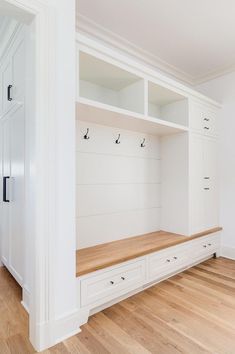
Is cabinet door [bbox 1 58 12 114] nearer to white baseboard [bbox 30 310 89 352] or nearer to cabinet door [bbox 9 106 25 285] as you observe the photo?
cabinet door [bbox 9 106 25 285]

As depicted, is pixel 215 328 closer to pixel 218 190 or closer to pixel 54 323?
pixel 54 323

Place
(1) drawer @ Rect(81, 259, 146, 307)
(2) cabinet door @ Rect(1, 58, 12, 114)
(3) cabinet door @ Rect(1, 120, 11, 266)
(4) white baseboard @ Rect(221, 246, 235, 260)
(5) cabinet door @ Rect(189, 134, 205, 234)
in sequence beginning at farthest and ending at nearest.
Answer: (4) white baseboard @ Rect(221, 246, 235, 260)
(5) cabinet door @ Rect(189, 134, 205, 234)
(3) cabinet door @ Rect(1, 120, 11, 266)
(2) cabinet door @ Rect(1, 58, 12, 114)
(1) drawer @ Rect(81, 259, 146, 307)

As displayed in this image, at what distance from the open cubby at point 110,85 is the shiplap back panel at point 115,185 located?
1.08 ft

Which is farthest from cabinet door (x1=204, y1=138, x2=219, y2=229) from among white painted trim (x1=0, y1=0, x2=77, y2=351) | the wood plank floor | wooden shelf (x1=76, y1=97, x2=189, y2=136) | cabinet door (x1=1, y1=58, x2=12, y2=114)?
cabinet door (x1=1, y1=58, x2=12, y2=114)

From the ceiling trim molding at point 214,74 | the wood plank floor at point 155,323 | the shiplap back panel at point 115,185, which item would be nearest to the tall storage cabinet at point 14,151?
the wood plank floor at point 155,323

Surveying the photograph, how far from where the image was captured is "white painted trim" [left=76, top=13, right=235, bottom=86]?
232 cm

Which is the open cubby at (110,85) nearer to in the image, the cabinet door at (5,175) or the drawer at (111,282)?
the cabinet door at (5,175)

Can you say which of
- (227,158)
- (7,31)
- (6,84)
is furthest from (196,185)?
(7,31)

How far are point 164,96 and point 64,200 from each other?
185cm

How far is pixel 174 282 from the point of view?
239cm

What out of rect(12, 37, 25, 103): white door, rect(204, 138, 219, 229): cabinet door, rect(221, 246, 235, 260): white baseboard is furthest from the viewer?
rect(221, 246, 235, 260): white baseboard

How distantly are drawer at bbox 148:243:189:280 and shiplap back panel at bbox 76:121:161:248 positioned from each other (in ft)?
1.50

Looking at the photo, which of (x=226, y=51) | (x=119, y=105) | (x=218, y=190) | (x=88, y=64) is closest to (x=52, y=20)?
(x=88, y=64)

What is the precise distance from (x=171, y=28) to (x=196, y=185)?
1.77 metres
